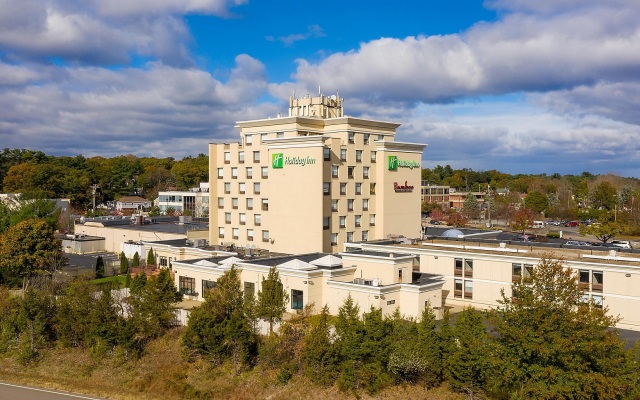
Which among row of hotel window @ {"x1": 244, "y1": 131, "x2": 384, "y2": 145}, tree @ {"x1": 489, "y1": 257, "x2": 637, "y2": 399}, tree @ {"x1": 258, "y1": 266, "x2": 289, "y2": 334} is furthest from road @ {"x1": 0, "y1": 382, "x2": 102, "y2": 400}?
row of hotel window @ {"x1": 244, "y1": 131, "x2": 384, "y2": 145}

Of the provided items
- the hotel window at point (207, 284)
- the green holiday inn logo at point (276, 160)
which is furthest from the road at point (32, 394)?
the green holiday inn logo at point (276, 160)

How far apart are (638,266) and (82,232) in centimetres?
6395

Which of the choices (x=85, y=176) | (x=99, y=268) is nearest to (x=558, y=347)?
(x=99, y=268)

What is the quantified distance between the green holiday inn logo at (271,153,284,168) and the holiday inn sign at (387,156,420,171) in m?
10.9

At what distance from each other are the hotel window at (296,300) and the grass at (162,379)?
6432 mm

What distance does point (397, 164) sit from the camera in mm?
53562

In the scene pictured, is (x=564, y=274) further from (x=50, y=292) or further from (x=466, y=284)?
(x=50, y=292)

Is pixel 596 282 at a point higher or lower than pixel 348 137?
lower

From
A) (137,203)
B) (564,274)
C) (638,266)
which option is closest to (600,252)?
(638,266)

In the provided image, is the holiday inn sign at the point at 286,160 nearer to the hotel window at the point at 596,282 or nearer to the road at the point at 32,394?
the hotel window at the point at 596,282

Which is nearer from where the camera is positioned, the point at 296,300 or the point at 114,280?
the point at 296,300

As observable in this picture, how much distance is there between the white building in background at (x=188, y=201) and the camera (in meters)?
104

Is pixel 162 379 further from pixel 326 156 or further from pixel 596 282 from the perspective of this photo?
pixel 596 282

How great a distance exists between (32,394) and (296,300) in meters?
16.5
